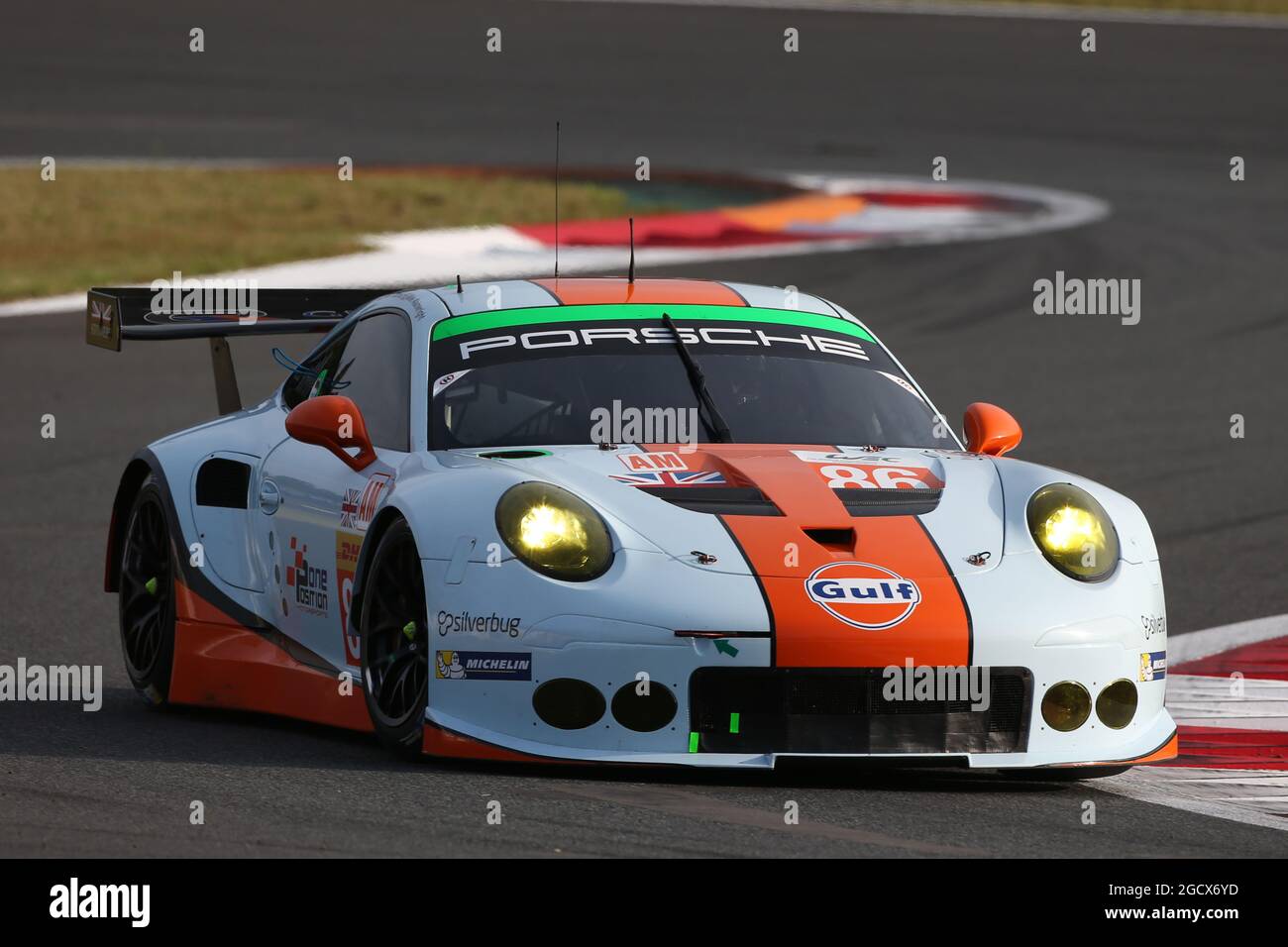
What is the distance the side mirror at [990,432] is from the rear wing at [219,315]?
2.16 metres

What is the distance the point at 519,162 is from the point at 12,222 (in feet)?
19.3

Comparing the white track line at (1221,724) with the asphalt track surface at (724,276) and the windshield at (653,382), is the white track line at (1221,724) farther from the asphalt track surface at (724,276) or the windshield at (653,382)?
the windshield at (653,382)

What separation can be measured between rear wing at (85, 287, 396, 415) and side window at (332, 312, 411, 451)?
67 centimetres

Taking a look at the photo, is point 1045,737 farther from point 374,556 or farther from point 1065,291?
point 1065,291

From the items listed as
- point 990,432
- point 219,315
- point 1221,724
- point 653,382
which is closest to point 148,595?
point 219,315

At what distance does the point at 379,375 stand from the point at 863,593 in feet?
6.43

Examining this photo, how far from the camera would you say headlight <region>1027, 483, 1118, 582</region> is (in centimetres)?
575

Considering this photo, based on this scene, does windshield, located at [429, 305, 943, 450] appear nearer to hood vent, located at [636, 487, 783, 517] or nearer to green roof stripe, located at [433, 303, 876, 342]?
green roof stripe, located at [433, 303, 876, 342]

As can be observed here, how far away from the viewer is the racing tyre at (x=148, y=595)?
23.5 feet

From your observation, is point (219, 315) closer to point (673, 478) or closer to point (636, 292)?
point (636, 292)

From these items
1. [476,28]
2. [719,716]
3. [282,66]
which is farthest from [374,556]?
[476,28]

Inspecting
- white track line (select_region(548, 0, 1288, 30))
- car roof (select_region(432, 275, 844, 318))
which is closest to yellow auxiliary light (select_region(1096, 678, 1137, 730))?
car roof (select_region(432, 275, 844, 318))

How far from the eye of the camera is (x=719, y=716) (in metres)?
5.39
